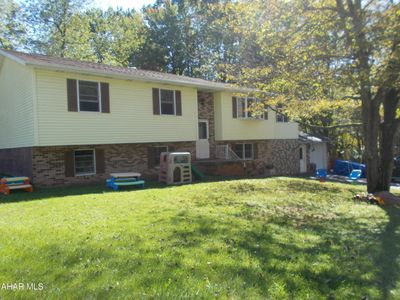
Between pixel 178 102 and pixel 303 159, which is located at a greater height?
pixel 178 102

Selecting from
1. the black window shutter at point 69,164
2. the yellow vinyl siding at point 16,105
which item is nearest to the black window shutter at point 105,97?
the black window shutter at point 69,164

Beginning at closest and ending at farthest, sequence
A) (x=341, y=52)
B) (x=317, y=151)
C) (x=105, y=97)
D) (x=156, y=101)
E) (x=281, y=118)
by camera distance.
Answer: (x=341, y=52) < (x=105, y=97) < (x=156, y=101) < (x=281, y=118) < (x=317, y=151)

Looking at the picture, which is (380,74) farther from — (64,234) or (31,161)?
(31,161)

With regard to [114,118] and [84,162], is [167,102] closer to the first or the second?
[114,118]

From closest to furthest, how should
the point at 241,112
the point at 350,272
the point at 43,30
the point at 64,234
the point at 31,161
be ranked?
the point at 350,272 < the point at 64,234 < the point at 31,161 < the point at 241,112 < the point at 43,30

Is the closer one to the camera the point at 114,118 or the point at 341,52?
the point at 341,52

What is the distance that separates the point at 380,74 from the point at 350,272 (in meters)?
6.52

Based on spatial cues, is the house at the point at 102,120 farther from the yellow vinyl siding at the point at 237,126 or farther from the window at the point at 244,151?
the window at the point at 244,151

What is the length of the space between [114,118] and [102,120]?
1.93ft

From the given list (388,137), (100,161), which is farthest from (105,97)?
(388,137)

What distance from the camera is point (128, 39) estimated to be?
3425 cm

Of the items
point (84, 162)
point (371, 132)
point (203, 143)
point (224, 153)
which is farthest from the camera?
point (224, 153)

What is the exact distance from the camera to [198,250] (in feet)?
16.4

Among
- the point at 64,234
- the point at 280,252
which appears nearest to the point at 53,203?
the point at 64,234
